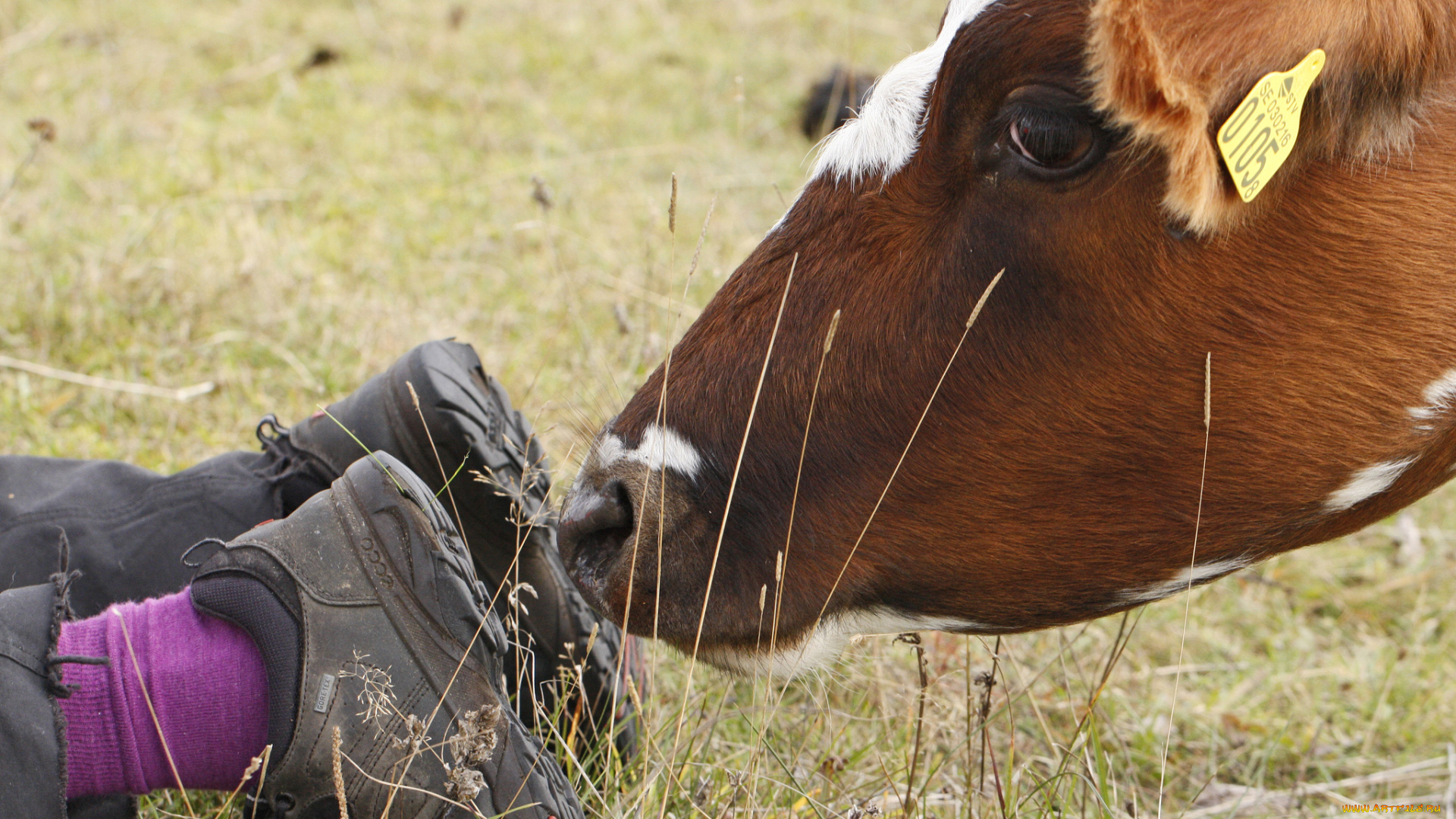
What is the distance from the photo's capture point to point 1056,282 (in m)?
1.46

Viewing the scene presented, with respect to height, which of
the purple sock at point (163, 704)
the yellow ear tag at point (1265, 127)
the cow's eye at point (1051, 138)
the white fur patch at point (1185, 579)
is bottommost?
the purple sock at point (163, 704)

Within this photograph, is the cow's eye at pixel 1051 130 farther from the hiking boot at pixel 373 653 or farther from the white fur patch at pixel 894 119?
the hiking boot at pixel 373 653

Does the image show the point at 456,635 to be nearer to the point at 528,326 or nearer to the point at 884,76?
the point at 884,76

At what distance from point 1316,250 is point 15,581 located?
2.02m

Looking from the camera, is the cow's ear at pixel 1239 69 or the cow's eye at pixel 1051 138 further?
the cow's eye at pixel 1051 138

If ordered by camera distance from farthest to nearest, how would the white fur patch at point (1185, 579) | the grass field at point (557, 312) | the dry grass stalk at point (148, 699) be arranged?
the grass field at point (557, 312) → the white fur patch at point (1185, 579) → the dry grass stalk at point (148, 699)

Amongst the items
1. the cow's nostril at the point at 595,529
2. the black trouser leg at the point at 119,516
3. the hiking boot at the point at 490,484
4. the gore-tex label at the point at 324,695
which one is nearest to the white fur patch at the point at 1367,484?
the cow's nostril at the point at 595,529

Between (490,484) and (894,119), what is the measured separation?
2.90 feet

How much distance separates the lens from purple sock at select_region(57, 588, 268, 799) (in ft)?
5.27

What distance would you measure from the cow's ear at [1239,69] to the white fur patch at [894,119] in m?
0.31

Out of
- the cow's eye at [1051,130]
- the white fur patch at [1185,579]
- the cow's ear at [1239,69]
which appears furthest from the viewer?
the white fur patch at [1185,579]

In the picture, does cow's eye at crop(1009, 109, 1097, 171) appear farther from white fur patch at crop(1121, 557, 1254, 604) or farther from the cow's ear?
white fur patch at crop(1121, 557, 1254, 604)

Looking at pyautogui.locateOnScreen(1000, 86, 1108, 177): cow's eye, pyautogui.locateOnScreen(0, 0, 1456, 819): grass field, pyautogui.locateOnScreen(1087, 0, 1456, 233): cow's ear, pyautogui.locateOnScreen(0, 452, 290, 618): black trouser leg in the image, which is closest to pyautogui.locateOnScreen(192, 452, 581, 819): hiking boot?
pyautogui.locateOnScreen(0, 0, 1456, 819): grass field

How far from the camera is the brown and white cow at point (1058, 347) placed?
1.38 m
